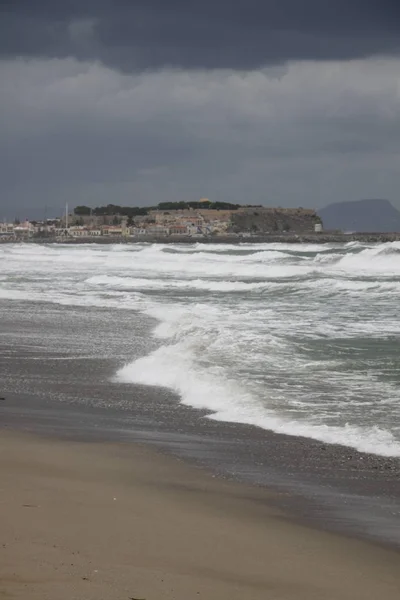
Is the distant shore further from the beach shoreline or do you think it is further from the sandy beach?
the sandy beach

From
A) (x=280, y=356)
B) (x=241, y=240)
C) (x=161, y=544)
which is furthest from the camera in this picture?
(x=241, y=240)

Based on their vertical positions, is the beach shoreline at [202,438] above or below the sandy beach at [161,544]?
below

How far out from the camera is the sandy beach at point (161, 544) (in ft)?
13.9

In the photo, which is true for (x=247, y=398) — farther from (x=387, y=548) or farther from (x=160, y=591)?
(x=160, y=591)

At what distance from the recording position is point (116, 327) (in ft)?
55.6

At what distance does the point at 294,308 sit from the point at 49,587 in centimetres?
1739

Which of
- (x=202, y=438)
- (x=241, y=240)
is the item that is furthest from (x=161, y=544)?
(x=241, y=240)

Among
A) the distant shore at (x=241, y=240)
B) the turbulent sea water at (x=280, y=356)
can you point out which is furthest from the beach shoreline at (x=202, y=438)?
the distant shore at (x=241, y=240)

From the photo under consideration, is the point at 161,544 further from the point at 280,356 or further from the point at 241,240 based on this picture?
the point at 241,240

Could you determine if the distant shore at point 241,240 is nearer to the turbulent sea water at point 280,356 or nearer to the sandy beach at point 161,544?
the turbulent sea water at point 280,356

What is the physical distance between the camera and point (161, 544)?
4.88 m

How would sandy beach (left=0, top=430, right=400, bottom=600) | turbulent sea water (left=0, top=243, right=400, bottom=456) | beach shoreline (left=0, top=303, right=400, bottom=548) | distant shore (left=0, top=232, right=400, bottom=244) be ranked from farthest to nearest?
distant shore (left=0, top=232, right=400, bottom=244) < turbulent sea water (left=0, top=243, right=400, bottom=456) < beach shoreline (left=0, top=303, right=400, bottom=548) < sandy beach (left=0, top=430, right=400, bottom=600)

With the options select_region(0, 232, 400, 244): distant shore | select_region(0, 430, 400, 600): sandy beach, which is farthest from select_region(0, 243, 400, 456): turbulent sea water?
select_region(0, 232, 400, 244): distant shore

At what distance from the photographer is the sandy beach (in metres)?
4.24
